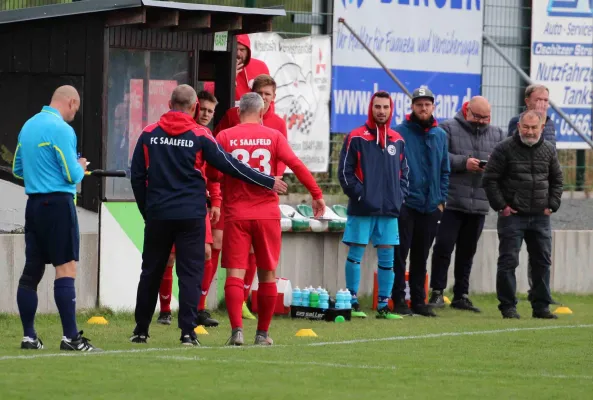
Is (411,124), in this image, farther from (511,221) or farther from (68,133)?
(68,133)

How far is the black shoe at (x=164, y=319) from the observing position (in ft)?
43.5

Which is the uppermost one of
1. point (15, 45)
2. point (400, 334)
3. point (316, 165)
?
point (15, 45)

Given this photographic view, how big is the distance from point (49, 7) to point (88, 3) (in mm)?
373

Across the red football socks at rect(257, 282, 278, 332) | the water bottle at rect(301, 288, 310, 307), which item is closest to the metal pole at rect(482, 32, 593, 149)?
the water bottle at rect(301, 288, 310, 307)

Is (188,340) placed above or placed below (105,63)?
below

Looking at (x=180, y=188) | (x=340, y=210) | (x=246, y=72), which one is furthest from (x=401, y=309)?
(x=180, y=188)

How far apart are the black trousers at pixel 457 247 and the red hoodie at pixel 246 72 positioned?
2506mm

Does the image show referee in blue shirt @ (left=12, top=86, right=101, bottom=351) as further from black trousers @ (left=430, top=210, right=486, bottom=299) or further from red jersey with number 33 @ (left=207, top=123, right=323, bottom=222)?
black trousers @ (left=430, top=210, right=486, bottom=299)

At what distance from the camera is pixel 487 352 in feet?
36.8

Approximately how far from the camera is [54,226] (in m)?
10.4

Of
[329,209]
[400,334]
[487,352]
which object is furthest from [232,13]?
[487,352]

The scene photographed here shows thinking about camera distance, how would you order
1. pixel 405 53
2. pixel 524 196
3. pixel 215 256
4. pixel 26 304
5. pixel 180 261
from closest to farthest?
pixel 26 304, pixel 180 261, pixel 215 256, pixel 524 196, pixel 405 53

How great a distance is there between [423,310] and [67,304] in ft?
17.5

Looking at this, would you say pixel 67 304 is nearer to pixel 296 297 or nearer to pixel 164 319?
pixel 164 319
